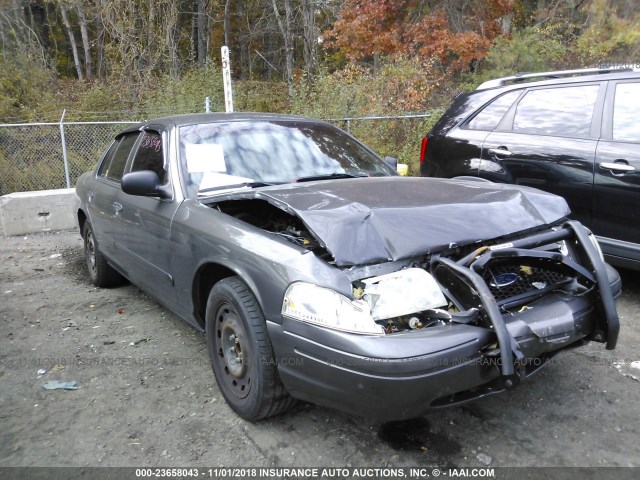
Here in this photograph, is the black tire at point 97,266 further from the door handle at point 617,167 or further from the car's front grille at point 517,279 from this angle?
the door handle at point 617,167

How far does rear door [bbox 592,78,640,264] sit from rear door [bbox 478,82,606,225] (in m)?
0.08

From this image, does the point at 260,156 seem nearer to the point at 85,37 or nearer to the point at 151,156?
the point at 151,156

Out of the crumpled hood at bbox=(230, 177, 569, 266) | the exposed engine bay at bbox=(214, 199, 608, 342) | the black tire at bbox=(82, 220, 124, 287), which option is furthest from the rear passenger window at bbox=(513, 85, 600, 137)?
the black tire at bbox=(82, 220, 124, 287)

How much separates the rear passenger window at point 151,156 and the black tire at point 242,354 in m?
1.19

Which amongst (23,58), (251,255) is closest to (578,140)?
(251,255)

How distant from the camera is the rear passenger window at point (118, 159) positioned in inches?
182

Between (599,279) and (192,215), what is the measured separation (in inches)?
88.6

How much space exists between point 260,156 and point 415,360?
6.81 feet

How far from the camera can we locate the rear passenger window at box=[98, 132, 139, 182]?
462 cm

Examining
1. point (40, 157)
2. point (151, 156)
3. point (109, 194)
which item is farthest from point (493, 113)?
point (40, 157)

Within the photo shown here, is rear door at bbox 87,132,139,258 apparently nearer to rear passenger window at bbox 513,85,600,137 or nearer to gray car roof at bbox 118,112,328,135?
gray car roof at bbox 118,112,328,135

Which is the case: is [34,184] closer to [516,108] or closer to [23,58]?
[23,58]

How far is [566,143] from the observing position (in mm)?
4551

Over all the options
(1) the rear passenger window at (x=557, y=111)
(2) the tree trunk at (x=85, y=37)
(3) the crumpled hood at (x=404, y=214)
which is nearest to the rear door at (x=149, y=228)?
(3) the crumpled hood at (x=404, y=214)
